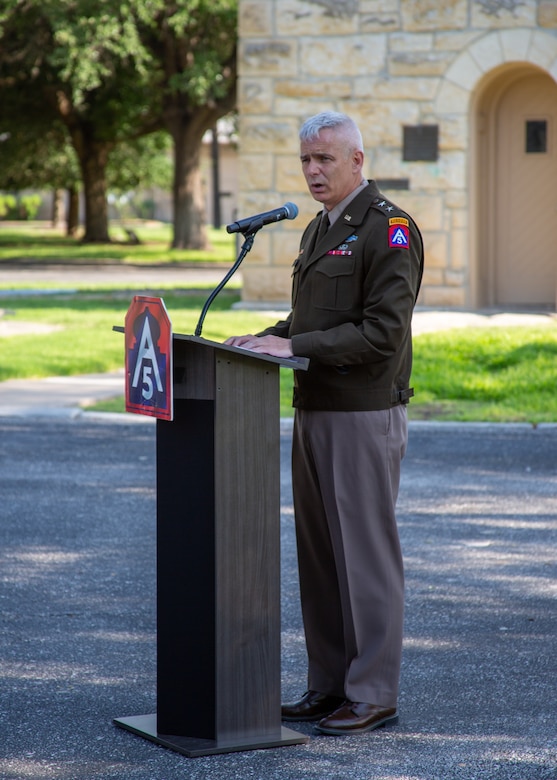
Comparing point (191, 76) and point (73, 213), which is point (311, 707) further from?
point (73, 213)

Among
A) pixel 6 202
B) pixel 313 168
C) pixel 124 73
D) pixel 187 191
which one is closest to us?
pixel 313 168

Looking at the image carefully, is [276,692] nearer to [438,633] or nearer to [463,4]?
[438,633]

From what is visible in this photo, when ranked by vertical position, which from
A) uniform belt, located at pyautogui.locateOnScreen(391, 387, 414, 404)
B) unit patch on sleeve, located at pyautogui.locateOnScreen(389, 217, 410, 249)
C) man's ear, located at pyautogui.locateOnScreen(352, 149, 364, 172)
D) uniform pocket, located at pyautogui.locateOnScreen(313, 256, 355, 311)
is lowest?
uniform belt, located at pyautogui.locateOnScreen(391, 387, 414, 404)

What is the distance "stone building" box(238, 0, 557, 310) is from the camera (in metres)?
15.9

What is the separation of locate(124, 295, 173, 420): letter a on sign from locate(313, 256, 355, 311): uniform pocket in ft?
1.85

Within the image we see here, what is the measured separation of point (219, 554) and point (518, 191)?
14.1 meters

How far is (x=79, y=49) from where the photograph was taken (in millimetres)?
26078

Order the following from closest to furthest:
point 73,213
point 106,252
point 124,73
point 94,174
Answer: point 124,73 < point 106,252 < point 94,174 < point 73,213

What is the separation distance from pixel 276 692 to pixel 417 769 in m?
0.47

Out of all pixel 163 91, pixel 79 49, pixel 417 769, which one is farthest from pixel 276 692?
pixel 163 91

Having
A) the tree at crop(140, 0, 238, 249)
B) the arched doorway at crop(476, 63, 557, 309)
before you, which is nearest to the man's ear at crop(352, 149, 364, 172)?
the arched doorway at crop(476, 63, 557, 309)

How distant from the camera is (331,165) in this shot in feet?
12.8

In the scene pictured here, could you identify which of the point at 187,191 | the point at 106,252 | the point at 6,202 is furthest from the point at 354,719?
the point at 6,202

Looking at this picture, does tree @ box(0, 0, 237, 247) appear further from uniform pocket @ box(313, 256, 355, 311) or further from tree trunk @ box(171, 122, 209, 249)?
uniform pocket @ box(313, 256, 355, 311)
